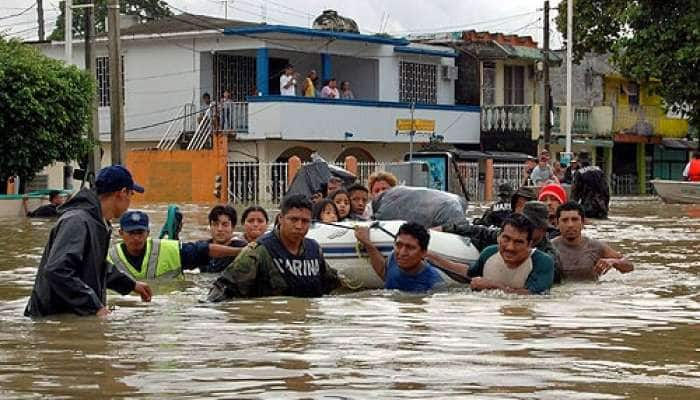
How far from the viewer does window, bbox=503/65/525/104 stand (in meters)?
52.2

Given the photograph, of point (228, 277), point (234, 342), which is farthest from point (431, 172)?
point (234, 342)

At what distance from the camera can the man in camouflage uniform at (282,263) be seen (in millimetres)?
10523

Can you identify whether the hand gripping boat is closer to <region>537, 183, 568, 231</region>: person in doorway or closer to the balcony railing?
Answer: <region>537, 183, 568, 231</region>: person in doorway

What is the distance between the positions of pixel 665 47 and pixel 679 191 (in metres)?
6.22

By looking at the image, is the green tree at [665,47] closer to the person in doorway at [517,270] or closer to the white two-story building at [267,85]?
the white two-story building at [267,85]

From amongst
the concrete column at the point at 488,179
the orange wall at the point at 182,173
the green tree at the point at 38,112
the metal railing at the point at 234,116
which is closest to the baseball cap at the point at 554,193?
the green tree at the point at 38,112

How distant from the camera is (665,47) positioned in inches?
1633

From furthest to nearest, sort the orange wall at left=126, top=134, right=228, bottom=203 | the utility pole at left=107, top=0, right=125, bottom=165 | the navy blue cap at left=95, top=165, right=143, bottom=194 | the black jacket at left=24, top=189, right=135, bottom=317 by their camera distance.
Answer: the orange wall at left=126, top=134, right=228, bottom=203 < the utility pole at left=107, top=0, right=125, bottom=165 < the navy blue cap at left=95, top=165, right=143, bottom=194 < the black jacket at left=24, top=189, right=135, bottom=317

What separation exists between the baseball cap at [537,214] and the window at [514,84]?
39.6 m

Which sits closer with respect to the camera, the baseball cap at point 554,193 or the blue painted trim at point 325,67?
the baseball cap at point 554,193

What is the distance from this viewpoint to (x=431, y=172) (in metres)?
33.6

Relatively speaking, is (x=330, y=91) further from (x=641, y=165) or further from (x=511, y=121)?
(x=641, y=165)

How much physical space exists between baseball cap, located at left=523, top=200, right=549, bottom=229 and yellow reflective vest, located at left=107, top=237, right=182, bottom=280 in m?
3.13

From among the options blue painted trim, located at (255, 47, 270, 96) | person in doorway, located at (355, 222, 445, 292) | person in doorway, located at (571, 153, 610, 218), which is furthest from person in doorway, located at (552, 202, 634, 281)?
blue painted trim, located at (255, 47, 270, 96)
